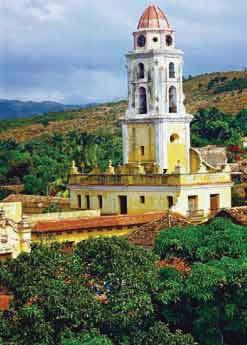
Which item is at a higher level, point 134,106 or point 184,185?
point 134,106

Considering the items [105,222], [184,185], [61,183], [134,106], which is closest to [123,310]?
[105,222]

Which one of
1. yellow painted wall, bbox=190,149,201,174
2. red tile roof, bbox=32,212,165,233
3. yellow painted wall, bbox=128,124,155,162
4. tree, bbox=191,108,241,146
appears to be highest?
tree, bbox=191,108,241,146

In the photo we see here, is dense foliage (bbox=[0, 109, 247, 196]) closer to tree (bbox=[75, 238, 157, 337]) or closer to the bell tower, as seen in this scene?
the bell tower

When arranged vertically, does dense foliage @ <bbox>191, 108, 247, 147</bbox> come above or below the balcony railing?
above

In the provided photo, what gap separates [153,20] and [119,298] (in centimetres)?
2181

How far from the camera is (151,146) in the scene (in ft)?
147

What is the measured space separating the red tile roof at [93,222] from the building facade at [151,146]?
2595 mm

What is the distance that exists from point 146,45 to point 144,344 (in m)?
22.7

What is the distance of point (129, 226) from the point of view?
39.0 meters

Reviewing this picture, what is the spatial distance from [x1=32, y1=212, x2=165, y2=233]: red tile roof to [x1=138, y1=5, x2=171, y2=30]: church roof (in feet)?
26.8

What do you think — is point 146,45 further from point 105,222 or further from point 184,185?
point 105,222

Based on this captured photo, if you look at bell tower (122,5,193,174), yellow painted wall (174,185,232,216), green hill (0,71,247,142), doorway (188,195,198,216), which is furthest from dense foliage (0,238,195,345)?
green hill (0,71,247,142)

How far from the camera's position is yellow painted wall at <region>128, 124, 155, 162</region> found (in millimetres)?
44719

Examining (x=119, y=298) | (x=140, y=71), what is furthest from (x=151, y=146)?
(x=119, y=298)
